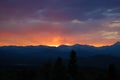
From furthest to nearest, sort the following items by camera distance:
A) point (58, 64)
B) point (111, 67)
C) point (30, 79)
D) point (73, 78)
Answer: point (30, 79), point (58, 64), point (111, 67), point (73, 78)

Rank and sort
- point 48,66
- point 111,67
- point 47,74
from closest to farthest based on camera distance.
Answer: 1. point 111,67
2. point 47,74
3. point 48,66

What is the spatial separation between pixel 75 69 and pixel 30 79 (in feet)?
130

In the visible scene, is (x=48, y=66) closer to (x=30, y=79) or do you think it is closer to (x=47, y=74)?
(x=47, y=74)

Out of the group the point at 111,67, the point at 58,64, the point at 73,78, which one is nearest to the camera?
the point at 73,78

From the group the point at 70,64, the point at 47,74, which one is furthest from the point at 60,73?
the point at 47,74

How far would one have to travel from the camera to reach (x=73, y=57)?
53.5 meters

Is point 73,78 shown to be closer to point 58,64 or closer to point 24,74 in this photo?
point 58,64

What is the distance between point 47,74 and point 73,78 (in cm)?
5170

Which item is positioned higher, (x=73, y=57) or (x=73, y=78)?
(x=73, y=57)

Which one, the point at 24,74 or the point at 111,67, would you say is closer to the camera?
the point at 111,67

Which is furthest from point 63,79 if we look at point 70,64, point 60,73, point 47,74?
point 47,74

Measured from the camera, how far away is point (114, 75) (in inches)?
2188

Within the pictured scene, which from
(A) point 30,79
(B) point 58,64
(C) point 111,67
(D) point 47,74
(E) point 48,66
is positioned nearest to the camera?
(C) point 111,67

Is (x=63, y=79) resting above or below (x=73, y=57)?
below
